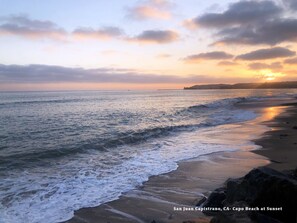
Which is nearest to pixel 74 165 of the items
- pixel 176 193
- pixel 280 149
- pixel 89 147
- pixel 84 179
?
pixel 84 179

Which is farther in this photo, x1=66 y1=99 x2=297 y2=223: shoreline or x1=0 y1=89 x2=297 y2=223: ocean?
x1=0 y1=89 x2=297 y2=223: ocean

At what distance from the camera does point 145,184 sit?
10070mm

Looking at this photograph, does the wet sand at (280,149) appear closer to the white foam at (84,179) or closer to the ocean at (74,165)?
the white foam at (84,179)

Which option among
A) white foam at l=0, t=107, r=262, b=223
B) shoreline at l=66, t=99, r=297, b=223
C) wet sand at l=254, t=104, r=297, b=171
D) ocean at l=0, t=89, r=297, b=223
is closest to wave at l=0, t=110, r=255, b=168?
ocean at l=0, t=89, r=297, b=223

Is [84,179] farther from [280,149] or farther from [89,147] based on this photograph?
[280,149]

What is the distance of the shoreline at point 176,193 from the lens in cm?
733

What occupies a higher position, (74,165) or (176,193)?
(176,193)

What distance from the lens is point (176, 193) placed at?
9047mm

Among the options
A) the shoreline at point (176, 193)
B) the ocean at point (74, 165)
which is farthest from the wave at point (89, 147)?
the shoreline at point (176, 193)

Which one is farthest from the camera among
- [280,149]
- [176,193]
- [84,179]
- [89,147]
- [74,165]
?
[89,147]

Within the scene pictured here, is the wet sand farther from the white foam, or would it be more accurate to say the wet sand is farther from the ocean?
the ocean

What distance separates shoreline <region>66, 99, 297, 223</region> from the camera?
289 inches

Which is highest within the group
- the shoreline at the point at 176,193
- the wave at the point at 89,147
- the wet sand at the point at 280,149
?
the wet sand at the point at 280,149

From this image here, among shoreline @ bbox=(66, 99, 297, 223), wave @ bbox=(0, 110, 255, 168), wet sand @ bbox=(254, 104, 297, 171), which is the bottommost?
wave @ bbox=(0, 110, 255, 168)
